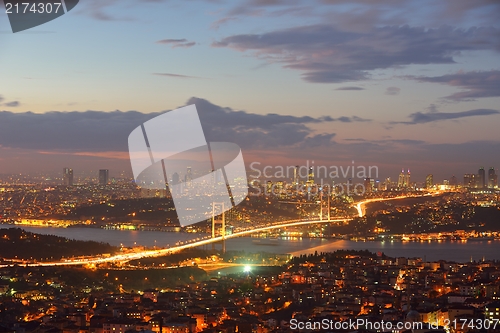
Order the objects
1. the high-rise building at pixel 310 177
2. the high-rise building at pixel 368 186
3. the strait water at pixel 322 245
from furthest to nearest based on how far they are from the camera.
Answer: the high-rise building at pixel 368 186 < the high-rise building at pixel 310 177 < the strait water at pixel 322 245

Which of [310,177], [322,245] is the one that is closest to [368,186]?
[310,177]

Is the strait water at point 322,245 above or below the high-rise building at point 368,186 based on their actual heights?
below

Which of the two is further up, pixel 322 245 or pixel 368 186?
pixel 368 186

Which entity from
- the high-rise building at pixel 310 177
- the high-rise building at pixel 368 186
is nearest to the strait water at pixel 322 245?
the high-rise building at pixel 310 177

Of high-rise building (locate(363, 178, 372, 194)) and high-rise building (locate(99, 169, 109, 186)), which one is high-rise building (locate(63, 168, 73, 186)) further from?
high-rise building (locate(363, 178, 372, 194))

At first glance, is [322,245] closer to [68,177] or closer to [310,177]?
[310,177]

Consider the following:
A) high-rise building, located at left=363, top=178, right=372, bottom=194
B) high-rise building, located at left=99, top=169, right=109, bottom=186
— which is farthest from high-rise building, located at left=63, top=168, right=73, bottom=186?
high-rise building, located at left=363, top=178, right=372, bottom=194

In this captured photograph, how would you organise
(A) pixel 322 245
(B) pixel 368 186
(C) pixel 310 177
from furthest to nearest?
(B) pixel 368 186 → (C) pixel 310 177 → (A) pixel 322 245

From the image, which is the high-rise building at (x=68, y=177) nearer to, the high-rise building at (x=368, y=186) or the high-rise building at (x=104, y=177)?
the high-rise building at (x=104, y=177)

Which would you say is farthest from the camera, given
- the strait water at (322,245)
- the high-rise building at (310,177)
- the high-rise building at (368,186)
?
the high-rise building at (368,186)

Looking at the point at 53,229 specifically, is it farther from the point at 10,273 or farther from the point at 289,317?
the point at 289,317
